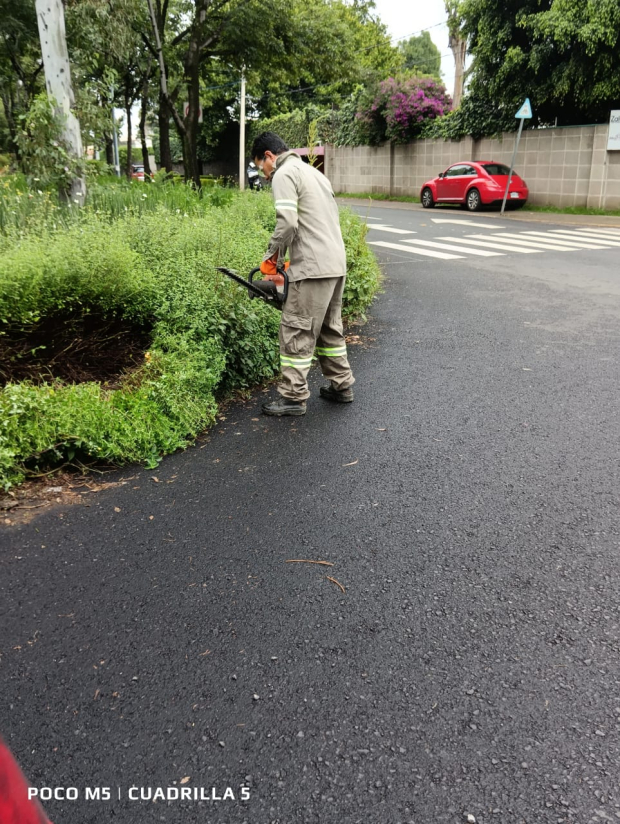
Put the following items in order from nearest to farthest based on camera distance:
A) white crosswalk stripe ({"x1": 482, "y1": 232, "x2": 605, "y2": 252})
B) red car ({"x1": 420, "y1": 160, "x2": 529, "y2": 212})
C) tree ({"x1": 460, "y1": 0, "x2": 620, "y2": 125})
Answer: white crosswalk stripe ({"x1": 482, "y1": 232, "x2": 605, "y2": 252}) → tree ({"x1": 460, "y1": 0, "x2": 620, "y2": 125}) → red car ({"x1": 420, "y1": 160, "x2": 529, "y2": 212})

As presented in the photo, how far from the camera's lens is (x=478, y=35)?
22.8 meters

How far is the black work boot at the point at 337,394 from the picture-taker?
526 centimetres

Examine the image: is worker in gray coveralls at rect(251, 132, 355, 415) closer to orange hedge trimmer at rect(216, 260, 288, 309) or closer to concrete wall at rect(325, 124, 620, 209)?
orange hedge trimmer at rect(216, 260, 288, 309)

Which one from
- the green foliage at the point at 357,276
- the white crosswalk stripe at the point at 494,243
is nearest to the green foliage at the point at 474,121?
the white crosswalk stripe at the point at 494,243

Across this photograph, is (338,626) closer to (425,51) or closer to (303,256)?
(303,256)

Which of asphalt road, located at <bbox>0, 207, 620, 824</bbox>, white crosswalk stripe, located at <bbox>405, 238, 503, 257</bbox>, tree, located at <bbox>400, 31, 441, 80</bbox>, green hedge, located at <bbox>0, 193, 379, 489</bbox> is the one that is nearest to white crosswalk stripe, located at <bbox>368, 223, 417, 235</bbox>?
white crosswalk stripe, located at <bbox>405, 238, 503, 257</bbox>

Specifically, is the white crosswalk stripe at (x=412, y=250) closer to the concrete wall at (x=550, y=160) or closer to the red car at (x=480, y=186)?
the red car at (x=480, y=186)


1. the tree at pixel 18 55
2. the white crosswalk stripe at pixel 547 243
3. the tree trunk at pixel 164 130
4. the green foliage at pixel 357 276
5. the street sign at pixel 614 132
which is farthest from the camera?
the tree trunk at pixel 164 130

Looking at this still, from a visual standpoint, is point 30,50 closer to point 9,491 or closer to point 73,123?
point 73,123

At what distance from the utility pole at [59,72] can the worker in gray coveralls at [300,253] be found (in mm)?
A: 5142

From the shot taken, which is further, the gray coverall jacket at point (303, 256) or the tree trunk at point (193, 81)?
the tree trunk at point (193, 81)

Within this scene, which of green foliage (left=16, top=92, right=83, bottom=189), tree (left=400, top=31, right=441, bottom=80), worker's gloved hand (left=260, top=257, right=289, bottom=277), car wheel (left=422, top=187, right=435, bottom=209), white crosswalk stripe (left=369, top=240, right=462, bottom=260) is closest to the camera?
worker's gloved hand (left=260, top=257, right=289, bottom=277)

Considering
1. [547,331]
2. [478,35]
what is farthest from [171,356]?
[478,35]

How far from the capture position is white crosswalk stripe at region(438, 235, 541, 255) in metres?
13.4
